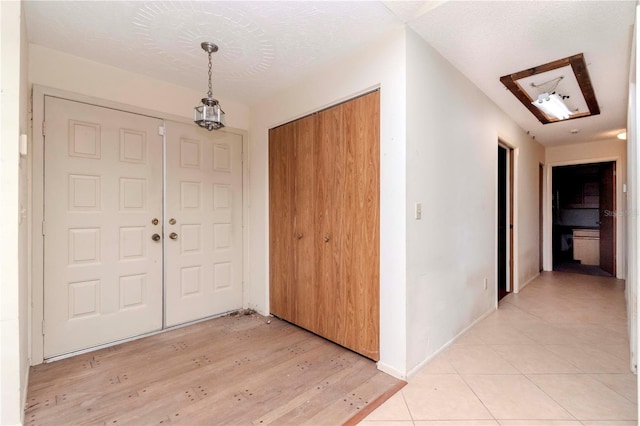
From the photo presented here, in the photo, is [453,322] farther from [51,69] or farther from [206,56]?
[51,69]

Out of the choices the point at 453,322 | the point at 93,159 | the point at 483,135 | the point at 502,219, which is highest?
the point at 483,135

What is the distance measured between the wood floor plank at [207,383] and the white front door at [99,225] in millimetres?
244

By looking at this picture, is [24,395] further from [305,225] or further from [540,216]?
[540,216]

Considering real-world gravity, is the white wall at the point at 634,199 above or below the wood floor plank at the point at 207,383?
above

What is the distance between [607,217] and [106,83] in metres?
7.49

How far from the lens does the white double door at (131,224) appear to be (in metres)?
2.37

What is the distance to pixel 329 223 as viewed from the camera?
2.60 m

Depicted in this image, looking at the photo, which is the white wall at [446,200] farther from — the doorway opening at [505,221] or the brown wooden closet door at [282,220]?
the brown wooden closet door at [282,220]

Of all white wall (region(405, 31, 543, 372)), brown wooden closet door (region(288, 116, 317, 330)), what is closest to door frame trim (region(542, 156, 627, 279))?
white wall (region(405, 31, 543, 372))

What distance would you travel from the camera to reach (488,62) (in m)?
2.50

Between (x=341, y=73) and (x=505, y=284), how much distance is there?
378 centimetres

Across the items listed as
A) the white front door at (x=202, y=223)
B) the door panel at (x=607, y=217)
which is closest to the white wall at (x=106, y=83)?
the white front door at (x=202, y=223)

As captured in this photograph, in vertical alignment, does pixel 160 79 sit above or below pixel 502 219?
above


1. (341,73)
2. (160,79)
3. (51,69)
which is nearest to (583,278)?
(341,73)
